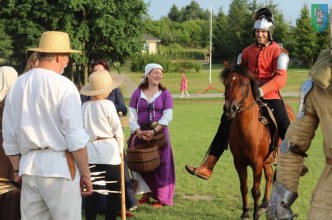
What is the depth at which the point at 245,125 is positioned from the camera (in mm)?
7629

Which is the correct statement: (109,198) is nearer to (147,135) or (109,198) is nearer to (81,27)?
(147,135)

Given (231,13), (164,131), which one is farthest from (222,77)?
(231,13)

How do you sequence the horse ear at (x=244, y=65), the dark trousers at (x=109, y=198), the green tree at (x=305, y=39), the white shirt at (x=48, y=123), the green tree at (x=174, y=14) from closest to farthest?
the white shirt at (x=48, y=123) < the dark trousers at (x=109, y=198) < the horse ear at (x=244, y=65) < the green tree at (x=305, y=39) < the green tree at (x=174, y=14)

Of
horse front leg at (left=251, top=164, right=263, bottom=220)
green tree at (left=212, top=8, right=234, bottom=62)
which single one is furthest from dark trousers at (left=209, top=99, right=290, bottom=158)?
green tree at (left=212, top=8, right=234, bottom=62)

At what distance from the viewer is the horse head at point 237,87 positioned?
24.0ft

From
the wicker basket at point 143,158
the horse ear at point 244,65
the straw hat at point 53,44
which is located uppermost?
the straw hat at point 53,44

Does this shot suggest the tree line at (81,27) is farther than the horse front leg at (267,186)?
Yes

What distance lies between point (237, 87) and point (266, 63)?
82 centimetres

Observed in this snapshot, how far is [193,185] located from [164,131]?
1677mm

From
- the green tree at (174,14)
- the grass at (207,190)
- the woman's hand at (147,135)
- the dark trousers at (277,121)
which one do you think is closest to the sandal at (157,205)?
the grass at (207,190)

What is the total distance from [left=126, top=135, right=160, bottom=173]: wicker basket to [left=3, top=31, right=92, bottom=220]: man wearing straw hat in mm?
3676

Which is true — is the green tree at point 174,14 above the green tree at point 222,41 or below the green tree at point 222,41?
above

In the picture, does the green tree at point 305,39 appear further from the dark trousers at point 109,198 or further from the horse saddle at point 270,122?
the dark trousers at point 109,198

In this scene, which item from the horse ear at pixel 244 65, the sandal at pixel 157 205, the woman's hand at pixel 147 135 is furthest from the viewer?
the sandal at pixel 157 205
